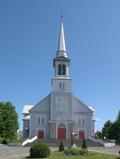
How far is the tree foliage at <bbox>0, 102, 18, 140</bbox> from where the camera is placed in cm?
6931

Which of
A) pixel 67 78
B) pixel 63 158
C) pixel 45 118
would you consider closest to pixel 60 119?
pixel 45 118

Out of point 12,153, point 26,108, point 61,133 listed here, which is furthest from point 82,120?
point 12,153

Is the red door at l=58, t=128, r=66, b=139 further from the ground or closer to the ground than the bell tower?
closer to the ground

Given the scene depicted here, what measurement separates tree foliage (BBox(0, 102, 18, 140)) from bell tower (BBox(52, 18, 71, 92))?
10048mm

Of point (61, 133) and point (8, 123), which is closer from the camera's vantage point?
point (61, 133)

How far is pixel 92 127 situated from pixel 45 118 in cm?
970

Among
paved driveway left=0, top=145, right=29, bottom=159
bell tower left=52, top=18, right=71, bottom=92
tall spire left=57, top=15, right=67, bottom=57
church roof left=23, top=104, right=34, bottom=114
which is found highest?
tall spire left=57, top=15, right=67, bottom=57

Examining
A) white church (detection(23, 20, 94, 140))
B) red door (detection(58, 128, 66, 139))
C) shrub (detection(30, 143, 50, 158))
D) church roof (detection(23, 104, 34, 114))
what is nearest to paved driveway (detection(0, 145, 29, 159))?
shrub (detection(30, 143, 50, 158))

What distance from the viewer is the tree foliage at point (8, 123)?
69.3m

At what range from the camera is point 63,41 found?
74.8 meters

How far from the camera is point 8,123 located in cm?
6962

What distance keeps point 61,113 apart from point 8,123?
10803 mm

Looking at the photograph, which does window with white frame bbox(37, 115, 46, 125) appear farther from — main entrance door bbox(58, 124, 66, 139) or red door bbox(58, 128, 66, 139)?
red door bbox(58, 128, 66, 139)

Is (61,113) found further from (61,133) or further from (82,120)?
(82,120)
